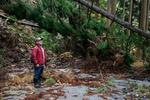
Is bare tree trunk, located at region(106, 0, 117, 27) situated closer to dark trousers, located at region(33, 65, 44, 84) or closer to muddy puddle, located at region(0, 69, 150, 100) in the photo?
muddy puddle, located at region(0, 69, 150, 100)

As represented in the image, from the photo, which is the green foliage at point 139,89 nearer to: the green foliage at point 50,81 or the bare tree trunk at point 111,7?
the green foliage at point 50,81

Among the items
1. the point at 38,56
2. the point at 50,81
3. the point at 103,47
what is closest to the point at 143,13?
the point at 103,47

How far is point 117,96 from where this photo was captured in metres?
12.7

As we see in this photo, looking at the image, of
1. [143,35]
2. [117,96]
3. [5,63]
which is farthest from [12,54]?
[117,96]

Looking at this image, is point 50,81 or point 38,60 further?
point 50,81

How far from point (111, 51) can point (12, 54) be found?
190 inches

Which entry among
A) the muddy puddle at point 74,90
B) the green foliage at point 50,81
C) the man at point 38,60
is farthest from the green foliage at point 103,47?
the man at point 38,60

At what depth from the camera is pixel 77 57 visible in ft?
59.6

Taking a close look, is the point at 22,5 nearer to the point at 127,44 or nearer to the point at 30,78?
the point at 30,78

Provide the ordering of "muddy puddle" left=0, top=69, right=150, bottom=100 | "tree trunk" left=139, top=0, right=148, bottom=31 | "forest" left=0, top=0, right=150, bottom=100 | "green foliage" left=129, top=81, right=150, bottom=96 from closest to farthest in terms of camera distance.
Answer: "muddy puddle" left=0, top=69, right=150, bottom=100 → "forest" left=0, top=0, right=150, bottom=100 → "green foliage" left=129, top=81, right=150, bottom=96 → "tree trunk" left=139, top=0, right=148, bottom=31

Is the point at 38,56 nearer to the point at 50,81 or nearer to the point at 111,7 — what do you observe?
Result: the point at 50,81

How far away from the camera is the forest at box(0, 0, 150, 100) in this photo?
13.3 metres

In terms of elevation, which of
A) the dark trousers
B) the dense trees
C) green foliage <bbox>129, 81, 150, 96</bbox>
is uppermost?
the dense trees

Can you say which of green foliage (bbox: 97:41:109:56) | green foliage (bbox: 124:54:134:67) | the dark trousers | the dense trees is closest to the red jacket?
the dark trousers
